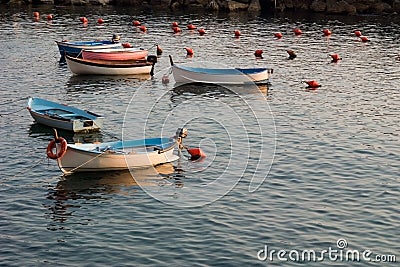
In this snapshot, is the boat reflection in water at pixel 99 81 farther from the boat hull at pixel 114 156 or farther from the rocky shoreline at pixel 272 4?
the rocky shoreline at pixel 272 4

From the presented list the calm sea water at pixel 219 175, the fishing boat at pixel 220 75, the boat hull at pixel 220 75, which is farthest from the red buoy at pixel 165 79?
the boat hull at pixel 220 75

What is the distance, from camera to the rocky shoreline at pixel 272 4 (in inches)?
4247

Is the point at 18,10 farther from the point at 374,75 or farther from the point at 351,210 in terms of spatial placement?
the point at 351,210

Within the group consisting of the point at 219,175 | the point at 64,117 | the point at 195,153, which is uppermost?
the point at 64,117

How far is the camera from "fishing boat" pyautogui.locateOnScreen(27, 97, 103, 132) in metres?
45.5

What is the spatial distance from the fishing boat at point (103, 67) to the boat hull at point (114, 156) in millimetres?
24066

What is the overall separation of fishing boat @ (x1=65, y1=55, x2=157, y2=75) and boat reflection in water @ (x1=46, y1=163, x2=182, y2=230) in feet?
82.3

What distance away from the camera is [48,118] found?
1823 inches

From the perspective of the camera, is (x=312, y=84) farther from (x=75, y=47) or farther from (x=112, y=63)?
(x=75, y=47)

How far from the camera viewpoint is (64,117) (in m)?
46.7

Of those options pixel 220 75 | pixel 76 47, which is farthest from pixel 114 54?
pixel 220 75

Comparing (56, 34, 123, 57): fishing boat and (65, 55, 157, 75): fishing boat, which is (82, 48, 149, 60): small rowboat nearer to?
(65, 55, 157, 75): fishing boat

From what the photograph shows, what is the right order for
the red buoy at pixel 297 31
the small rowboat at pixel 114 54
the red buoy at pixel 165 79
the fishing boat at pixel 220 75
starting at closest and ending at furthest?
the fishing boat at pixel 220 75 < the red buoy at pixel 165 79 < the small rowboat at pixel 114 54 < the red buoy at pixel 297 31

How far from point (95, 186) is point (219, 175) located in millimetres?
6516
